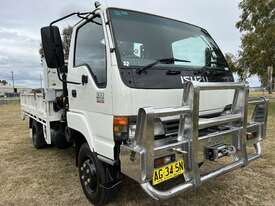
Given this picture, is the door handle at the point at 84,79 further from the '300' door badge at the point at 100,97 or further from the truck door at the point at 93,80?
the '300' door badge at the point at 100,97

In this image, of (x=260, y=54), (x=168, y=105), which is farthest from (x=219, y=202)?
(x=260, y=54)

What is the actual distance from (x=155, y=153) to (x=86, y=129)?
1149 millimetres

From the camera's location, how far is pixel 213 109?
2939 millimetres

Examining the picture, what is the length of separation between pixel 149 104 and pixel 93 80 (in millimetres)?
735

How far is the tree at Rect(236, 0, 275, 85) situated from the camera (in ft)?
41.2

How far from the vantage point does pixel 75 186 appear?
3.69 metres

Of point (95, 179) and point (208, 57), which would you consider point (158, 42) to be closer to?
point (208, 57)

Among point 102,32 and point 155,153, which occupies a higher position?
point 102,32

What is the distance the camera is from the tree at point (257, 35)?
12555 millimetres

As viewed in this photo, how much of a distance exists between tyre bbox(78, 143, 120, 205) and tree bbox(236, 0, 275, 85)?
1182cm

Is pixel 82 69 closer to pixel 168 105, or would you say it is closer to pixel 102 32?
pixel 102 32

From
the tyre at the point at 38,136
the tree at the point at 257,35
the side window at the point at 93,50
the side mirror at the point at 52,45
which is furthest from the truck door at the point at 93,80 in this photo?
the tree at the point at 257,35

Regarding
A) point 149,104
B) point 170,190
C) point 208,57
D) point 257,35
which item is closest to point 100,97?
point 149,104

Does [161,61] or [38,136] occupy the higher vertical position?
[161,61]
